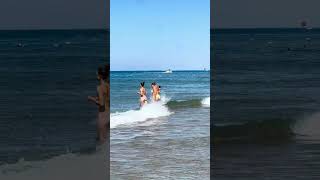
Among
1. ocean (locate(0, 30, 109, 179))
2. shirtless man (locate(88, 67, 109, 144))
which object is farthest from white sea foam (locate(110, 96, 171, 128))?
shirtless man (locate(88, 67, 109, 144))

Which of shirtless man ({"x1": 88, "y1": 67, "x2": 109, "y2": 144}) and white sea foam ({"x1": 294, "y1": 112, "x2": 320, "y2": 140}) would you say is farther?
white sea foam ({"x1": 294, "y1": 112, "x2": 320, "y2": 140})

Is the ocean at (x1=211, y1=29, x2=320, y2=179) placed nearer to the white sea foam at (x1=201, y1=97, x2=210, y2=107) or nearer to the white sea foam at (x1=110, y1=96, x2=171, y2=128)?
the white sea foam at (x1=201, y1=97, x2=210, y2=107)

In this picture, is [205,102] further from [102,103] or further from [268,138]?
[102,103]

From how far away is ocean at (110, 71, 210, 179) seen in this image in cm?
414

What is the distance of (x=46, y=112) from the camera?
8.14 m

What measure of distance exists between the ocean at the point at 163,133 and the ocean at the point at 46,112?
373 mm

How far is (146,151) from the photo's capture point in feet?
16.8

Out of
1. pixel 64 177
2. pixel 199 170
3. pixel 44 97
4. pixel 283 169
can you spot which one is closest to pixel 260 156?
pixel 199 170

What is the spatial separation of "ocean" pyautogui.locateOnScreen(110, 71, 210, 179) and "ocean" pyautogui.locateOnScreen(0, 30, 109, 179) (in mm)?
373

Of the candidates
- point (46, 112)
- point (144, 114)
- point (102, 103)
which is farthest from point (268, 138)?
point (144, 114)

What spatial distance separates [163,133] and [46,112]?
2074 mm

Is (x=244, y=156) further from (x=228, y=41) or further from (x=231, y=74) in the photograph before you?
(x=228, y=41)

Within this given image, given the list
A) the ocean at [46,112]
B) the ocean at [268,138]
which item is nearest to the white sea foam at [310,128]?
the ocean at [268,138]

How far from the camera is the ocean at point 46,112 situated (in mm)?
4259
